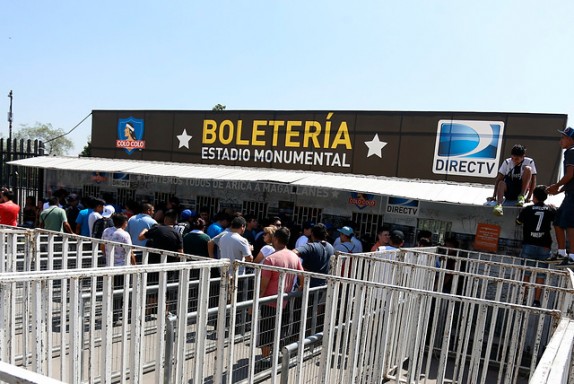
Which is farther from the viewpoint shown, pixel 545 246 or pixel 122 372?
pixel 545 246

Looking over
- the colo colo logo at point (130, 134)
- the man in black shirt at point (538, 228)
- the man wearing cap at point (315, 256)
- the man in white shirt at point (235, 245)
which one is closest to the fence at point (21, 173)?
the colo colo logo at point (130, 134)

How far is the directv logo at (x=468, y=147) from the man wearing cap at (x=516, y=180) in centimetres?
198

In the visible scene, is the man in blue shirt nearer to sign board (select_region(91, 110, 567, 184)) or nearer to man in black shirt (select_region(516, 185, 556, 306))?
sign board (select_region(91, 110, 567, 184))

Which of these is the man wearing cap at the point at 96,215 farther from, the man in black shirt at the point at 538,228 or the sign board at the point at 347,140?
the man in black shirt at the point at 538,228

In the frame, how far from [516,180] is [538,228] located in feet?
3.36

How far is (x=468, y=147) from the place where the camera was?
9.77m

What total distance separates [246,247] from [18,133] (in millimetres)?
77711

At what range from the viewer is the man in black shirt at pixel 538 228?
268 inches

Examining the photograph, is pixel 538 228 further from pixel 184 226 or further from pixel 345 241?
pixel 184 226

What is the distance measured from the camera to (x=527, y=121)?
9148 millimetres

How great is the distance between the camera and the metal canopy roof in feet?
28.0

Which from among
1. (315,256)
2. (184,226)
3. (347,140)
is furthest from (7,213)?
(347,140)

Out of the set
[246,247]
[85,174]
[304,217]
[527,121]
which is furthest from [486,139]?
[85,174]

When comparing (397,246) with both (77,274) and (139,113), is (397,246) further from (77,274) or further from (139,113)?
(139,113)
